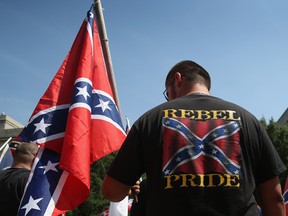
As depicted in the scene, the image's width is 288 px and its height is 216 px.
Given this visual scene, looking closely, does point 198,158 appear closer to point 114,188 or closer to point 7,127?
point 114,188

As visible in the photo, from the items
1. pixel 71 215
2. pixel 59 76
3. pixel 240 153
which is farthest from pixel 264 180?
pixel 71 215

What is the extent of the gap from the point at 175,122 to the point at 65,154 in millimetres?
1426

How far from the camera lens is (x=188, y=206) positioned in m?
2.16

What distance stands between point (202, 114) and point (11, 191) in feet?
8.65

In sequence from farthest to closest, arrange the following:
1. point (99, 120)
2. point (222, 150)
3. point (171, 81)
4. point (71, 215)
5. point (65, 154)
Result: point (71, 215)
point (99, 120)
point (65, 154)
point (171, 81)
point (222, 150)

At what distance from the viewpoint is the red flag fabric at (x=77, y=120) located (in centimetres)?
347

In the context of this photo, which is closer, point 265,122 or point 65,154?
point 65,154

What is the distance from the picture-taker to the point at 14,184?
410cm

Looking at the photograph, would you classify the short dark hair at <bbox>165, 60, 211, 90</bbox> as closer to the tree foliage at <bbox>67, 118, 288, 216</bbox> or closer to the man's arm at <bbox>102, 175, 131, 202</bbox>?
the man's arm at <bbox>102, 175, 131, 202</bbox>

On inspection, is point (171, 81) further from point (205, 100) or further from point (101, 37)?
point (101, 37)

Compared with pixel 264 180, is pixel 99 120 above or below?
above

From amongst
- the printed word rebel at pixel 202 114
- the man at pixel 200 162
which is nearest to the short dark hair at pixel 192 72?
the man at pixel 200 162

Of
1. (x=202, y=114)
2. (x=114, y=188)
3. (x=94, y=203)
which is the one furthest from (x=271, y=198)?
(x=94, y=203)

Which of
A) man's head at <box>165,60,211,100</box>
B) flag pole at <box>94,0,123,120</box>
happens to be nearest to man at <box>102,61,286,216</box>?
man's head at <box>165,60,211,100</box>
